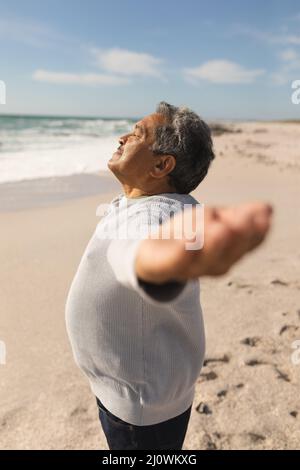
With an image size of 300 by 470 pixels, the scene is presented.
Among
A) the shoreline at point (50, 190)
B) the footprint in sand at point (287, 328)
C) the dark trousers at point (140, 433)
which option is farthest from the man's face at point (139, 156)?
the shoreline at point (50, 190)

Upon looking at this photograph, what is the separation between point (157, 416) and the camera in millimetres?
1680

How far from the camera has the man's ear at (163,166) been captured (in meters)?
1.54

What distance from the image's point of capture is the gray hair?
155 cm

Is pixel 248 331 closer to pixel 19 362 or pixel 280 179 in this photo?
pixel 19 362

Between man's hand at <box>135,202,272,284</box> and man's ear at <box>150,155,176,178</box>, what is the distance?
742 millimetres

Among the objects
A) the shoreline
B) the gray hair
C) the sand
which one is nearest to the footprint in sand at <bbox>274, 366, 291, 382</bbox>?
the sand

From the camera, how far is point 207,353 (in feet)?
11.6

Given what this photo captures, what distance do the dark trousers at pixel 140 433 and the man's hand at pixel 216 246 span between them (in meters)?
1.07

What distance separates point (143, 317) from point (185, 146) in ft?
1.93

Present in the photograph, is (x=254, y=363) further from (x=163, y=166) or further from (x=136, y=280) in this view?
(x=136, y=280)

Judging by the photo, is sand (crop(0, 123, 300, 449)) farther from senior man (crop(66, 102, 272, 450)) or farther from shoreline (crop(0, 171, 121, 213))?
shoreline (crop(0, 171, 121, 213))

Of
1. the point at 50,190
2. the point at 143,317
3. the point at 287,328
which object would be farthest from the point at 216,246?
the point at 50,190

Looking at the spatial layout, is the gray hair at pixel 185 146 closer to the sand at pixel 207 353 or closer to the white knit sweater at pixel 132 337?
the white knit sweater at pixel 132 337

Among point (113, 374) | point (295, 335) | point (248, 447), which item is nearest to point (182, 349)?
point (113, 374)
